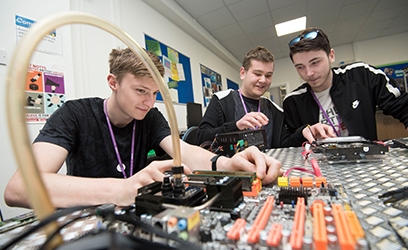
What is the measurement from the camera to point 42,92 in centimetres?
140

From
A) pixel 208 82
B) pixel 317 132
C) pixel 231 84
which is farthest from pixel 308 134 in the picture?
pixel 231 84

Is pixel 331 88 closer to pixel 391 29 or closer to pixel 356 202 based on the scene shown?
pixel 356 202

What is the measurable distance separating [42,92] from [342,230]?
1832 mm

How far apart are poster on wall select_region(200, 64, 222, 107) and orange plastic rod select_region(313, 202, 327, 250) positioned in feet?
12.1

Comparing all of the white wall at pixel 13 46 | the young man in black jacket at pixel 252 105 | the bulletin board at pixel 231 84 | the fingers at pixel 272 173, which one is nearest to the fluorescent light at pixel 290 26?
the bulletin board at pixel 231 84

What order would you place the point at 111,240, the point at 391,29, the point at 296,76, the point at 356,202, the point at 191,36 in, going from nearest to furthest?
the point at 111,240 → the point at 356,202 → the point at 191,36 → the point at 391,29 → the point at 296,76

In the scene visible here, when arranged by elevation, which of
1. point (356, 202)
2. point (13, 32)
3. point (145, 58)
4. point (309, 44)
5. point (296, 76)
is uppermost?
point (296, 76)

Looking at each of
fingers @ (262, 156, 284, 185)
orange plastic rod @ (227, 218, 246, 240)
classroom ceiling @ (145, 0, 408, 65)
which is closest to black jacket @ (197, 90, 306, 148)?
fingers @ (262, 156, 284, 185)

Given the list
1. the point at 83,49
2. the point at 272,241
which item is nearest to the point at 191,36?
the point at 83,49

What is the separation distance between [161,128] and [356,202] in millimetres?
1008

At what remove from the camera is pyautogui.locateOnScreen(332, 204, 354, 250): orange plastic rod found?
272 mm

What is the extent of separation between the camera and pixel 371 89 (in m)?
1.58

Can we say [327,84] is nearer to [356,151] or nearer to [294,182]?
[356,151]

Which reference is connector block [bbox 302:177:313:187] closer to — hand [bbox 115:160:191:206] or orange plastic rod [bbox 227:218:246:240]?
orange plastic rod [bbox 227:218:246:240]
